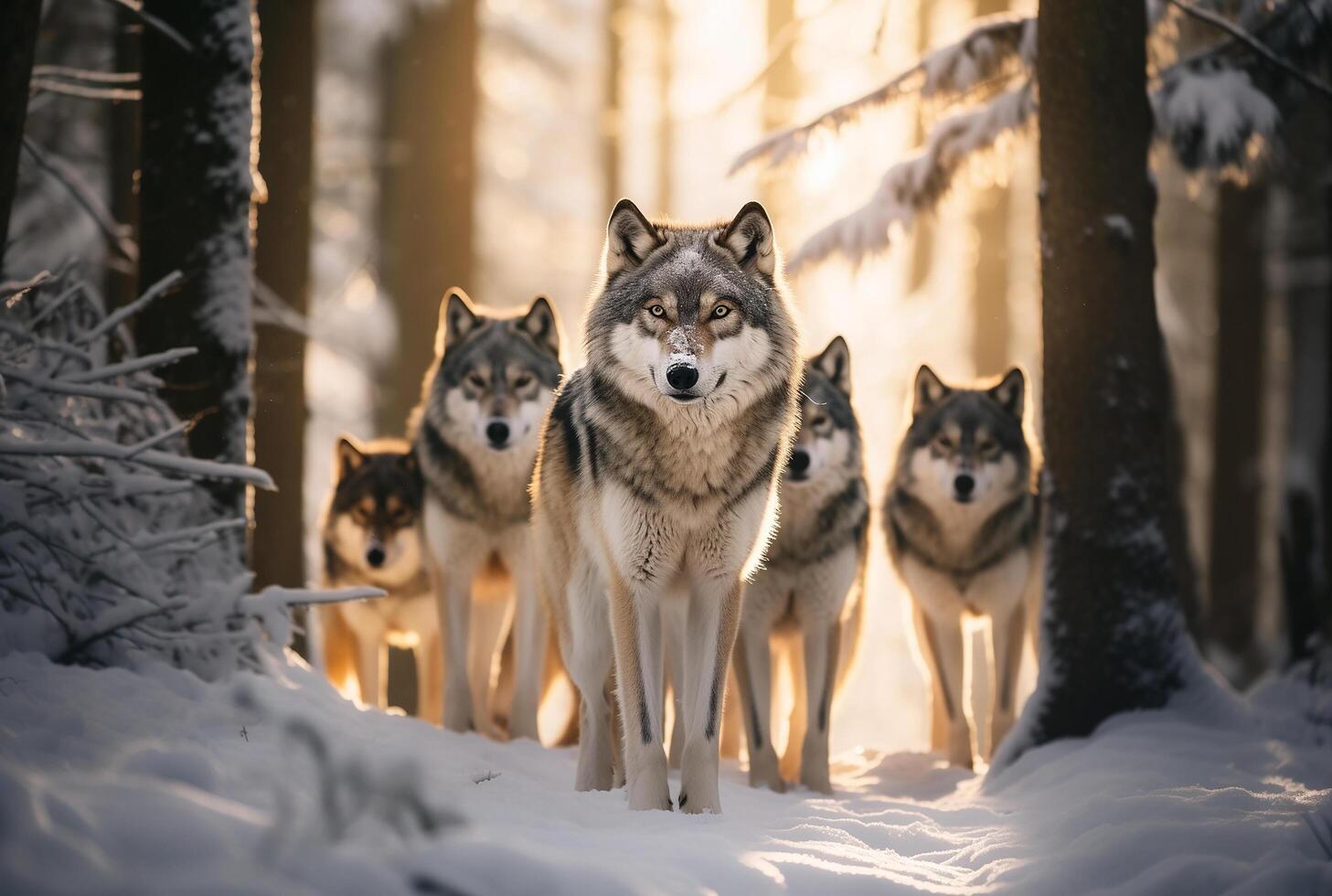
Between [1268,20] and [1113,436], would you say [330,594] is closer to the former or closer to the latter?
[1113,436]

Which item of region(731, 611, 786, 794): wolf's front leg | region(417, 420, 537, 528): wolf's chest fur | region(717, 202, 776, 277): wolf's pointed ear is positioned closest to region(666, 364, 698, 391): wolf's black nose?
region(717, 202, 776, 277): wolf's pointed ear

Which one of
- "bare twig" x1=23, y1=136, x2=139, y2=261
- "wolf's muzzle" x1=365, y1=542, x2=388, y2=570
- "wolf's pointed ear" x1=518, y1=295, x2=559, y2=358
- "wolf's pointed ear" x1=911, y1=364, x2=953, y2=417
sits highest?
"bare twig" x1=23, y1=136, x2=139, y2=261

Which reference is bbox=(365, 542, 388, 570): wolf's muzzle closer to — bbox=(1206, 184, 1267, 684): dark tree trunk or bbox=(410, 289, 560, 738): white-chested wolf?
bbox=(410, 289, 560, 738): white-chested wolf

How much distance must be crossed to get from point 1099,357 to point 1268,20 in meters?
2.83

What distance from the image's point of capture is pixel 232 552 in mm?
5508

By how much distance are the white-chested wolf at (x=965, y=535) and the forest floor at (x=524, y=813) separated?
3.74 feet

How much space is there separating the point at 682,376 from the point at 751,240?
2.97 ft

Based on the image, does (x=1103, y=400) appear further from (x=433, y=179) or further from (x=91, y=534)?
(x=433, y=179)

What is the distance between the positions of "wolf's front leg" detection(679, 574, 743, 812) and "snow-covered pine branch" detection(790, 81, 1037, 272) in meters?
4.07

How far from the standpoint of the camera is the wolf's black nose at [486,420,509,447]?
21.5 ft

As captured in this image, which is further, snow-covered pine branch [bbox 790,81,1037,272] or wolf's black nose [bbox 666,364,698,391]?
snow-covered pine branch [bbox 790,81,1037,272]

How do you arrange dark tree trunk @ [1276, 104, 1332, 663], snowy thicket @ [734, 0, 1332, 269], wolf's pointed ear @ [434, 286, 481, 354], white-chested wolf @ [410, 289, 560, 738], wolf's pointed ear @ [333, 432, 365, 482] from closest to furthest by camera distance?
white-chested wolf @ [410, 289, 560, 738], snowy thicket @ [734, 0, 1332, 269], wolf's pointed ear @ [434, 286, 481, 354], wolf's pointed ear @ [333, 432, 365, 482], dark tree trunk @ [1276, 104, 1332, 663]

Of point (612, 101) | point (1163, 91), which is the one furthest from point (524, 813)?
point (612, 101)

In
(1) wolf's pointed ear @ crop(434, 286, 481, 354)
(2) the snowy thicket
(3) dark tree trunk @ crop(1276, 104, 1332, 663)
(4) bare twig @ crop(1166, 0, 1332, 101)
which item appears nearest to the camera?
(4) bare twig @ crop(1166, 0, 1332, 101)
